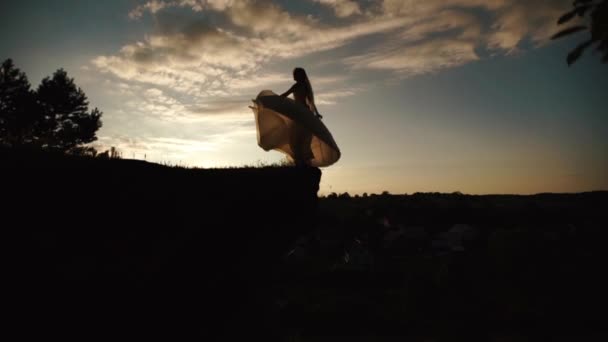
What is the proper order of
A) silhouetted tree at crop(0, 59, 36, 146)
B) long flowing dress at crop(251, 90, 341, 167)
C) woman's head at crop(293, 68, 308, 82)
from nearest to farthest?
1. long flowing dress at crop(251, 90, 341, 167)
2. woman's head at crop(293, 68, 308, 82)
3. silhouetted tree at crop(0, 59, 36, 146)

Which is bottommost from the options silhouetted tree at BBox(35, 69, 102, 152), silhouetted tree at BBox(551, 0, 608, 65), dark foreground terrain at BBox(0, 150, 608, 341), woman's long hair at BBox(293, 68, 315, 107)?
dark foreground terrain at BBox(0, 150, 608, 341)

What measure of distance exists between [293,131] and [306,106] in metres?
0.54

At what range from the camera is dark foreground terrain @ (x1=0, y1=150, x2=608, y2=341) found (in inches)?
103

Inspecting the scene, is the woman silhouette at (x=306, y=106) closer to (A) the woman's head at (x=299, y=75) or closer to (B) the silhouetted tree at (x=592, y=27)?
(A) the woman's head at (x=299, y=75)

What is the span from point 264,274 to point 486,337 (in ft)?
18.2

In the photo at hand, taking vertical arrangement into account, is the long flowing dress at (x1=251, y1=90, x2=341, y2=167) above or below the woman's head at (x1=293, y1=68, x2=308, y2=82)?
below

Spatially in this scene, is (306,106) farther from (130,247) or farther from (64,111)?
(64,111)

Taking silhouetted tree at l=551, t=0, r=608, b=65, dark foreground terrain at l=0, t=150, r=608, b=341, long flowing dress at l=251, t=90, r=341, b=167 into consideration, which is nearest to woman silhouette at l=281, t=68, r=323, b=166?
long flowing dress at l=251, t=90, r=341, b=167

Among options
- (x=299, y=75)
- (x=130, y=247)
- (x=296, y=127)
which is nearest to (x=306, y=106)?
(x=296, y=127)

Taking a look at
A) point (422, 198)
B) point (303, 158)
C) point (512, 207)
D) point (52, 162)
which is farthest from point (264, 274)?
point (512, 207)

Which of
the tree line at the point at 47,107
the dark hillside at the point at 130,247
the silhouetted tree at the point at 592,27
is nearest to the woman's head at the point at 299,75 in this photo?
the dark hillside at the point at 130,247

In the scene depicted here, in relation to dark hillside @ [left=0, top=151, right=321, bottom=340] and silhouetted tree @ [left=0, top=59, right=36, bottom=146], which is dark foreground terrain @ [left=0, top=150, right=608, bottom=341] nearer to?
dark hillside @ [left=0, top=151, right=321, bottom=340]

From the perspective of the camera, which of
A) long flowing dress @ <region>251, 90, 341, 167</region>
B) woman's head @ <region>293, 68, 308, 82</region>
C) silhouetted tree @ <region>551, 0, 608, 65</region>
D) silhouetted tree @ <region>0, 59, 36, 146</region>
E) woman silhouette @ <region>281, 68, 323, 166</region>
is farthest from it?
silhouetted tree @ <region>0, 59, 36, 146</region>

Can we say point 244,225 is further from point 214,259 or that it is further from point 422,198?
point 422,198
